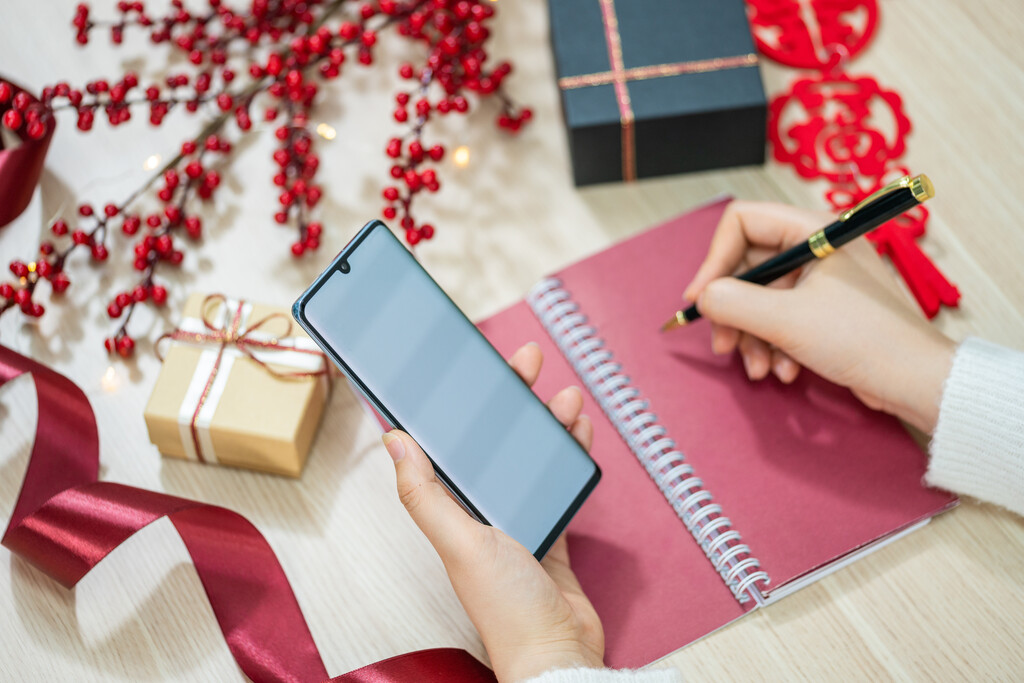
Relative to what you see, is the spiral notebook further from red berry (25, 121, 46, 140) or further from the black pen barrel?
red berry (25, 121, 46, 140)

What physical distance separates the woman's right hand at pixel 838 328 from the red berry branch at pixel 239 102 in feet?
1.01

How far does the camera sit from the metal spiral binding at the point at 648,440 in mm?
687

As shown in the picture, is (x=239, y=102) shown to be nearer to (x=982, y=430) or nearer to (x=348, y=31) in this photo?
(x=348, y=31)

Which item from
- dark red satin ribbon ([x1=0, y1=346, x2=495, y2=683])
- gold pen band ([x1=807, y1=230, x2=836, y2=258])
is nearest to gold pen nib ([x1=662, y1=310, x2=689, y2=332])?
gold pen band ([x1=807, y1=230, x2=836, y2=258])

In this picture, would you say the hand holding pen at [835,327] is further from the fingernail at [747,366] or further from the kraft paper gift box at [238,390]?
the kraft paper gift box at [238,390]

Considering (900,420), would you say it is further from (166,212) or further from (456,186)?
(166,212)

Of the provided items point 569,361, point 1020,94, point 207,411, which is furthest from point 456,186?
point 1020,94

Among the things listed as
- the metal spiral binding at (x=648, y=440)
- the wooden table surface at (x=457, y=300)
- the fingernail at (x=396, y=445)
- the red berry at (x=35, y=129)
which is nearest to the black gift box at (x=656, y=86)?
the wooden table surface at (x=457, y=300)

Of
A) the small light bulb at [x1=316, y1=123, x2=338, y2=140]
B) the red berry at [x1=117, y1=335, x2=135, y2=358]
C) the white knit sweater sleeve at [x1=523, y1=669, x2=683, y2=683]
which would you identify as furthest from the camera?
the small light bulb at [x1=316, y1=123, x2=338, y2=140]

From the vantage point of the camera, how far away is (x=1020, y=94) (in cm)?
92

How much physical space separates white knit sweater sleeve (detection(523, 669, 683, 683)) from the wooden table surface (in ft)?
0.19

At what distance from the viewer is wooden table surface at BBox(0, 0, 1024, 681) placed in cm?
67

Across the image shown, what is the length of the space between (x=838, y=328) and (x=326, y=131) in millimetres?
572

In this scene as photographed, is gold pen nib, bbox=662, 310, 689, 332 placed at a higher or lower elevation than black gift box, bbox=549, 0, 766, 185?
lower
